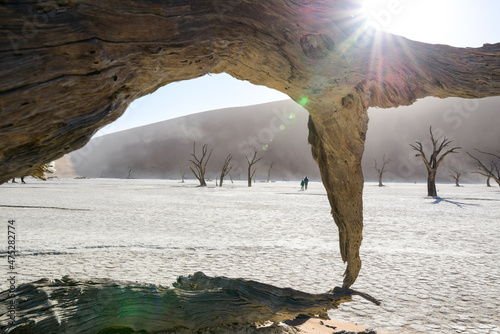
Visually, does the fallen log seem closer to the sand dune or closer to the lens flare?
the lens flare

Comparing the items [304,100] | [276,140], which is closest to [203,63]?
[304,100]

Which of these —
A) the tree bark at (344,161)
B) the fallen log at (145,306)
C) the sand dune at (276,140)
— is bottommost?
the fallen log at (145,306)

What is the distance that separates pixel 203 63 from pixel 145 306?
5.84 ft

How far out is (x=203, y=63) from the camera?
5.99 feet

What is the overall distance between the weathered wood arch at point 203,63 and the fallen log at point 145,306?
110 cm

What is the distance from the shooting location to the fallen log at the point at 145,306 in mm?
2445

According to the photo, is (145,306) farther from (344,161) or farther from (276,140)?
(276,140)

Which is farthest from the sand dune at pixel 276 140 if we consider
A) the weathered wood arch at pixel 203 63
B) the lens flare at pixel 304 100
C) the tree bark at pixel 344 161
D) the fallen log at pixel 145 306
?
the weathered wood arch at pixel 203 63

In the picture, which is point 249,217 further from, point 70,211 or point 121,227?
point 70,211

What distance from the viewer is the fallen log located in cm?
245

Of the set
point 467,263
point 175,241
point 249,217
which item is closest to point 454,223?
point 467,263

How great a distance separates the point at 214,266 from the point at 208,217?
548cm

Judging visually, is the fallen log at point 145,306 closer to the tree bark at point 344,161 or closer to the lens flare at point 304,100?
the tree bark at point 344,161

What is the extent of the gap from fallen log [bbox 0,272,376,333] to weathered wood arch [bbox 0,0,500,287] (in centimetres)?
110
